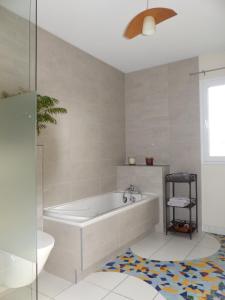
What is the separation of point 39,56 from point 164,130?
7.20 ft

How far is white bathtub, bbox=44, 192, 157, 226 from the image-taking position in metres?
2.39

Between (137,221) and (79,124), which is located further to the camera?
(79,124)

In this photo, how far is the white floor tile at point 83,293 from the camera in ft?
6.47

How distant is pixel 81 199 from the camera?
3203 millimetres

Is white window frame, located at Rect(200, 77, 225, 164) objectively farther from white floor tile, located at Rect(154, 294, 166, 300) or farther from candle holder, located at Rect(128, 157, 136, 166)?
white floor tile, located at Rect(154, 294, 166, 300)

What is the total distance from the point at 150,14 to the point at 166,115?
7.08 ft

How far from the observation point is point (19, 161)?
51.5 inches

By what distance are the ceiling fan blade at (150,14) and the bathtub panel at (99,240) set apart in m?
1.82

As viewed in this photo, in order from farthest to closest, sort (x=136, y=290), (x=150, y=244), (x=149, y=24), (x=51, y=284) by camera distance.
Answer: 1. (x=150, y=244)
2. (x=51, y=284)
3. (x=136, y=290)
4. (x=149, y=24)

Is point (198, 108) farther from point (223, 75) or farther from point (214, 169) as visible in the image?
point (214, 169)

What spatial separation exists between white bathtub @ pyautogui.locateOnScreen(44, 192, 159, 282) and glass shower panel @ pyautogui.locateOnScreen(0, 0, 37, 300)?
0.73 metres

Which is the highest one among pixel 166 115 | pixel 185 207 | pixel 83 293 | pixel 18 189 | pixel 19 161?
pixel 166 115

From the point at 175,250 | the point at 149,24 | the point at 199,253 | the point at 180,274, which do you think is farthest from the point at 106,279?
the point at 149,24

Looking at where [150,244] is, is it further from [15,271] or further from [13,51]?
[13,51]
